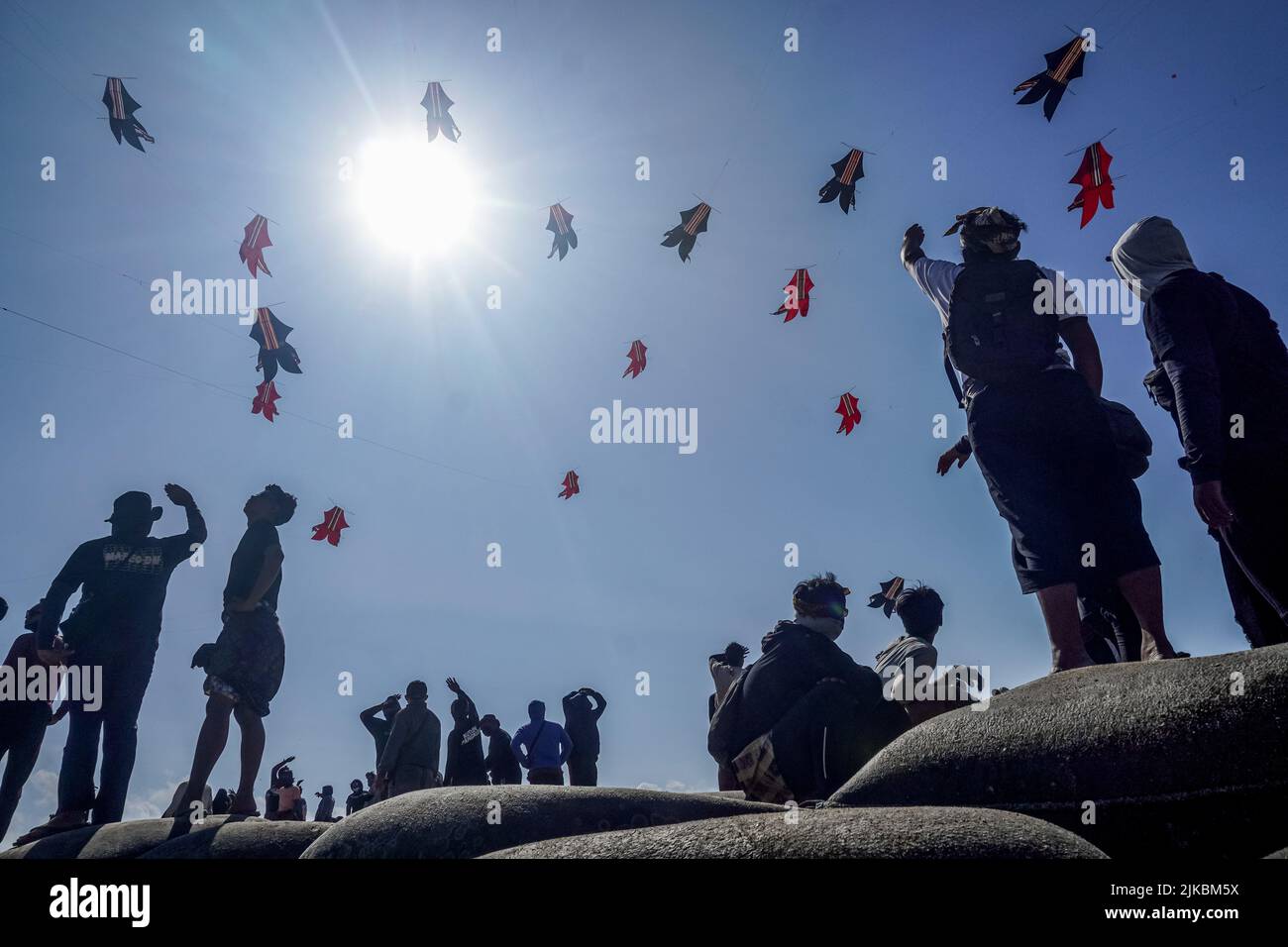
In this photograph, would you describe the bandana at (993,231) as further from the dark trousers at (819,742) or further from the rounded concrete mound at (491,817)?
the rounded concrete mound at (491,817)

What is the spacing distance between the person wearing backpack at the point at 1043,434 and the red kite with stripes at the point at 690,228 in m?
6.98

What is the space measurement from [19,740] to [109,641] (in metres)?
1.03

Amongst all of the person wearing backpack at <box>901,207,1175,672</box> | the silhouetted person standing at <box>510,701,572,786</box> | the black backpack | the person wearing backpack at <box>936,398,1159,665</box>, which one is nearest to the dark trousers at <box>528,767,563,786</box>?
the silhouetted person standing at <box>510,701,572,786</box>

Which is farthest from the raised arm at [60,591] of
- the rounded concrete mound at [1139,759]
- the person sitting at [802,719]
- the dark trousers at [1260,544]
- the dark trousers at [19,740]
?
the dark trousers at [1260,544]

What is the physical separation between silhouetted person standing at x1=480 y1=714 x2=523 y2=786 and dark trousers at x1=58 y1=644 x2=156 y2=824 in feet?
17.8

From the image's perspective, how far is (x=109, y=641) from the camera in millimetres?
5027

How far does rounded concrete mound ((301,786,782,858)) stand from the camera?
9.64 ft

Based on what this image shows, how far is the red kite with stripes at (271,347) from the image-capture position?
10805 millimetres

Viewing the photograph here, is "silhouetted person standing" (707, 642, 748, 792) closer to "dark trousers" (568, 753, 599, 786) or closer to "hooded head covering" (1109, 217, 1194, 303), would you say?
"dark trousers" (568, 753, 599, 786)

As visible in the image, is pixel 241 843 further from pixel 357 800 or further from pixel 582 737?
pixel 357 800
